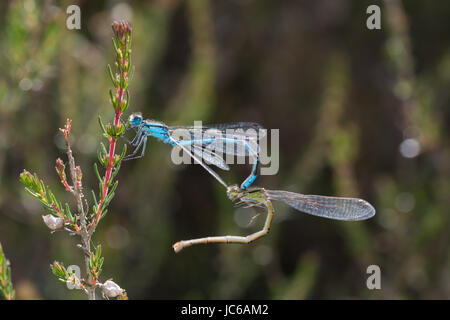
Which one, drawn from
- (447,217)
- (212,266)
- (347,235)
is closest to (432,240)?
(447,217)

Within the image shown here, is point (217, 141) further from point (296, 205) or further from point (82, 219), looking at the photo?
point (82, 219)

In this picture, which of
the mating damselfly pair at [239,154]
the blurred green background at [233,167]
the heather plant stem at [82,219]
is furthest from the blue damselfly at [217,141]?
the blurred green background at [233,167]

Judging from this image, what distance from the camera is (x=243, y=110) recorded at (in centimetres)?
399

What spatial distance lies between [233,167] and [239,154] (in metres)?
1.68

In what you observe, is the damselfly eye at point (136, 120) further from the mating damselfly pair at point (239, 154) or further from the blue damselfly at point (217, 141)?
the blue damselfly at point (217, 141)

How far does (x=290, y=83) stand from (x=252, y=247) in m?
1.85

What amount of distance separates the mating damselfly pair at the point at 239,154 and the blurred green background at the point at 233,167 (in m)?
0.81

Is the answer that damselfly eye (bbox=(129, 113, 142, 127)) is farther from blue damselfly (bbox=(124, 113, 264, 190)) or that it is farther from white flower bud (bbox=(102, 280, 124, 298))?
white flower bud (bbox=(102, 280, 124, 298))

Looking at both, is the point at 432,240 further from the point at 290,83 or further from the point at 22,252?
the point at 22,252

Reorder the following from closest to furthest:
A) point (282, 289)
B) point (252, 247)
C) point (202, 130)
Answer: point (202, 130), point (282, 289), point (252, 247)

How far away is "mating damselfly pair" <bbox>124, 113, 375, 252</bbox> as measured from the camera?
1.59 metres

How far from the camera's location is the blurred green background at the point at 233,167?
2.70m

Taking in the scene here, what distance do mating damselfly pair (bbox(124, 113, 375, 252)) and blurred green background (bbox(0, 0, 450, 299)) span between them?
81cm

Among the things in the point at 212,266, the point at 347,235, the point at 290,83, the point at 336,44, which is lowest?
the point at 212,266
